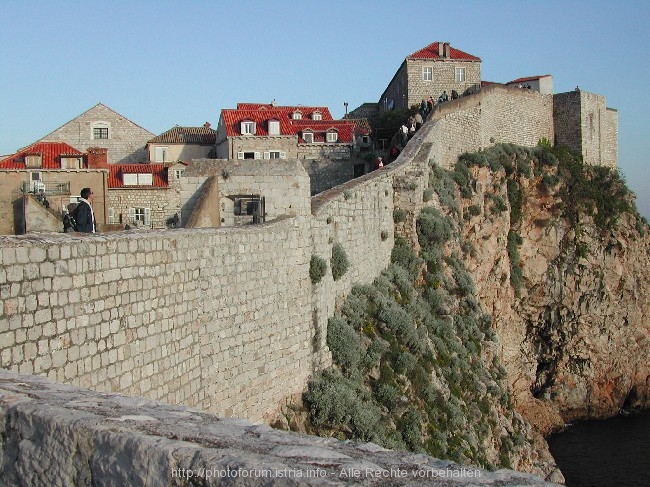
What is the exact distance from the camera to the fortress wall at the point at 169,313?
609 centimetres

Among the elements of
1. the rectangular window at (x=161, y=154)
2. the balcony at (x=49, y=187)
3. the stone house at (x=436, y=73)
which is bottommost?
the balcony at (x=49, y=187)

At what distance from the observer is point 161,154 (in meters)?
39.7

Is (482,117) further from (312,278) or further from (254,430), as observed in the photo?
(254,430)

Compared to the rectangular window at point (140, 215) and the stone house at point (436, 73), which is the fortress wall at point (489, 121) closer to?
the stone house at point (436, 73)

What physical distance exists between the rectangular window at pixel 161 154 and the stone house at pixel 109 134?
1300 millimetres

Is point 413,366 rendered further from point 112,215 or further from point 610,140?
point 610,140

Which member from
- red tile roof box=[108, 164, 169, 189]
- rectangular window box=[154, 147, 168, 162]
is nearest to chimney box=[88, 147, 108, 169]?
red tile roof box=[108, 164, 169, 189]

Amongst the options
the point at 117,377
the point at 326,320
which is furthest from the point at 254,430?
the point at 326,320

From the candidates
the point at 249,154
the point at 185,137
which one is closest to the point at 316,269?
the point at 249,154

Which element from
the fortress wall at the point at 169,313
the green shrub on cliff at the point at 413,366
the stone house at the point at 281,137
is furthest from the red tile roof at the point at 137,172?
the fortress wall at the point at 169,313

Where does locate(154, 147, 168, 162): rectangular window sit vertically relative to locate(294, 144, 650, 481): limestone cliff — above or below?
above

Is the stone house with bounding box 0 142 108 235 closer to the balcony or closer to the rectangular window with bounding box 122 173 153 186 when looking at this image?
the balcony

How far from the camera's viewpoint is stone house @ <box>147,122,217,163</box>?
3953cm

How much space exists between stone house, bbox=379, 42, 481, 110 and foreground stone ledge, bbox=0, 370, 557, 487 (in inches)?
1406
